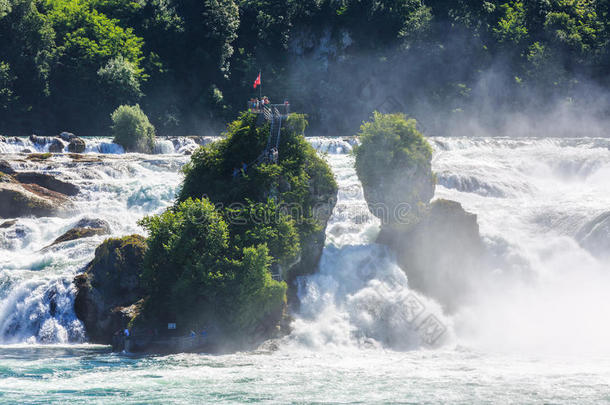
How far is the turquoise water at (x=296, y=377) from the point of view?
1185 inches

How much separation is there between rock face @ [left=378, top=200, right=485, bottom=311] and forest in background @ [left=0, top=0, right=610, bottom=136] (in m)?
67.6

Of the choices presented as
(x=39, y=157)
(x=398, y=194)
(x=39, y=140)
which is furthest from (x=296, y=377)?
(x=39, y=140)

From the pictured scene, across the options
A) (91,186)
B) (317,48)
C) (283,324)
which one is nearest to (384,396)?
(283,324)

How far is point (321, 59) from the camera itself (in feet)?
393

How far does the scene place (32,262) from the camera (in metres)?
45.8

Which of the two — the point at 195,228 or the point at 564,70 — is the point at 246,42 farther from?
the point at 195,228

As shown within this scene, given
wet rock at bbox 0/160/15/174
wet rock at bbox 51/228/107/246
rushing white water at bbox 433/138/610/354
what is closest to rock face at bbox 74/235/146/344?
wet rock at bbox 51/228/107/246

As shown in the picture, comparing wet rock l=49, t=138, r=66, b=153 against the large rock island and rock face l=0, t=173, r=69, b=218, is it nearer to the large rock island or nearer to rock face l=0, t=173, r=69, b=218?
rock face l=0, t=173, r=69, b=218

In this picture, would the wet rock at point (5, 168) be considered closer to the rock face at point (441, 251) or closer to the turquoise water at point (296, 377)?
the turquoise water at point (296, 377)

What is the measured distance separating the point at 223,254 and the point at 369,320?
9.53 meters

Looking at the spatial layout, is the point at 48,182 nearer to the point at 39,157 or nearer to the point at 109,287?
the point at 39,157

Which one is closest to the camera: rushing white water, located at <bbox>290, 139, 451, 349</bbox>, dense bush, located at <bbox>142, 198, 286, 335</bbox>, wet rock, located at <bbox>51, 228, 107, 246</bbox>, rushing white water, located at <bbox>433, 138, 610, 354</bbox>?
dense bush, located at <bbox>142, 198, 286, 335</bbox>

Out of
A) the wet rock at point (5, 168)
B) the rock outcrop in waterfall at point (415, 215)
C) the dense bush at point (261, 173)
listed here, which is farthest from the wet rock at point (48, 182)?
the rock outcrop in waterfall at point (415, 215)

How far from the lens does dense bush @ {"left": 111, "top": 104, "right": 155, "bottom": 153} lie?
277ft
